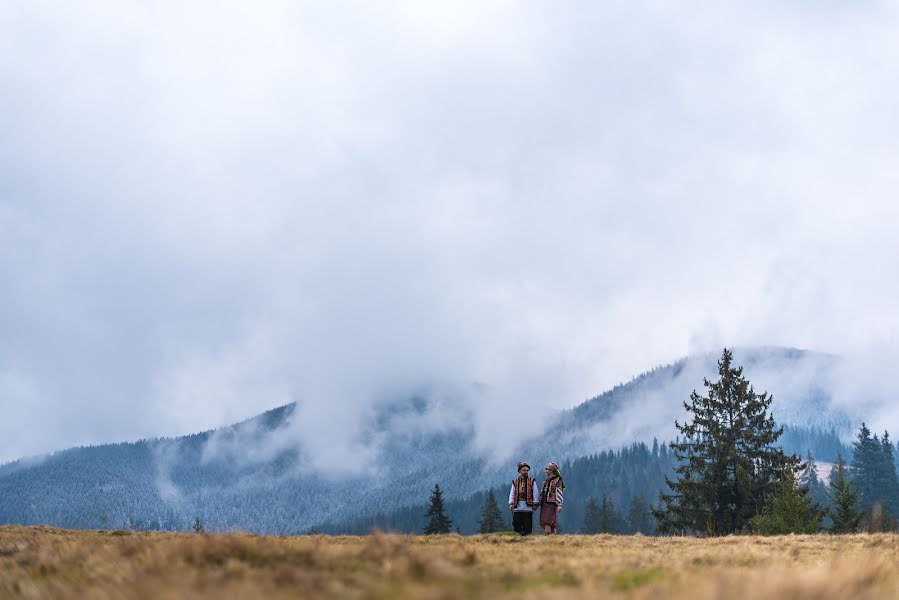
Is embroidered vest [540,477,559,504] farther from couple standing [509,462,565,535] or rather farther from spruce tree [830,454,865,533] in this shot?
spruce tree [830,454,865,533]

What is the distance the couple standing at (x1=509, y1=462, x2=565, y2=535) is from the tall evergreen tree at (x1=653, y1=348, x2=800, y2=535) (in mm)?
20557

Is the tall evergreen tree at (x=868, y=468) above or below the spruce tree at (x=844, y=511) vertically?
below

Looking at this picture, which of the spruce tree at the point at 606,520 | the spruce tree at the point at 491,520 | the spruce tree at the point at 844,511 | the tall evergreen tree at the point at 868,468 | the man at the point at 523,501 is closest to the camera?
the man at the point at 523,501

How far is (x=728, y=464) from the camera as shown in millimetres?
A: 40156

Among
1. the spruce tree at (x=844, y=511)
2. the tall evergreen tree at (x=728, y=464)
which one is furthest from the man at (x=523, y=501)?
the spruce tree at (x=844, y=511)

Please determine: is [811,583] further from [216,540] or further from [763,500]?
[763,500]

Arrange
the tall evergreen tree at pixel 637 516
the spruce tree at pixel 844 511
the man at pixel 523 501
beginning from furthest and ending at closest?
the tall evergreen tree at pixel 637 516 → the spruce tree at pixel 844 511 → the man at pixel 523 501

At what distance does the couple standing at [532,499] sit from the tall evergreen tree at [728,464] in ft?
67.4

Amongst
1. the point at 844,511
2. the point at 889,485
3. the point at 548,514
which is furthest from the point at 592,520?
the point at 548,514

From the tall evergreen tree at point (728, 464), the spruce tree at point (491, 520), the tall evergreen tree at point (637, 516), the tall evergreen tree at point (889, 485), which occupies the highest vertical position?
the tall evergreen tree at point (728, 464)

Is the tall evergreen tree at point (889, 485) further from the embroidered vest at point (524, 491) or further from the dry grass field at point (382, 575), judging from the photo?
the dry grass field at point (382, 575)

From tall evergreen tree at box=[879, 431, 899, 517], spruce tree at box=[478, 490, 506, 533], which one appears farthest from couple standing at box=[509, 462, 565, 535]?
tall evergreen tree at box=[879, 431, 899, 517]

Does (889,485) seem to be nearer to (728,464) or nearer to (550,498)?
(728,464)

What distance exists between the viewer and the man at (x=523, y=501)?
70.8 feet
